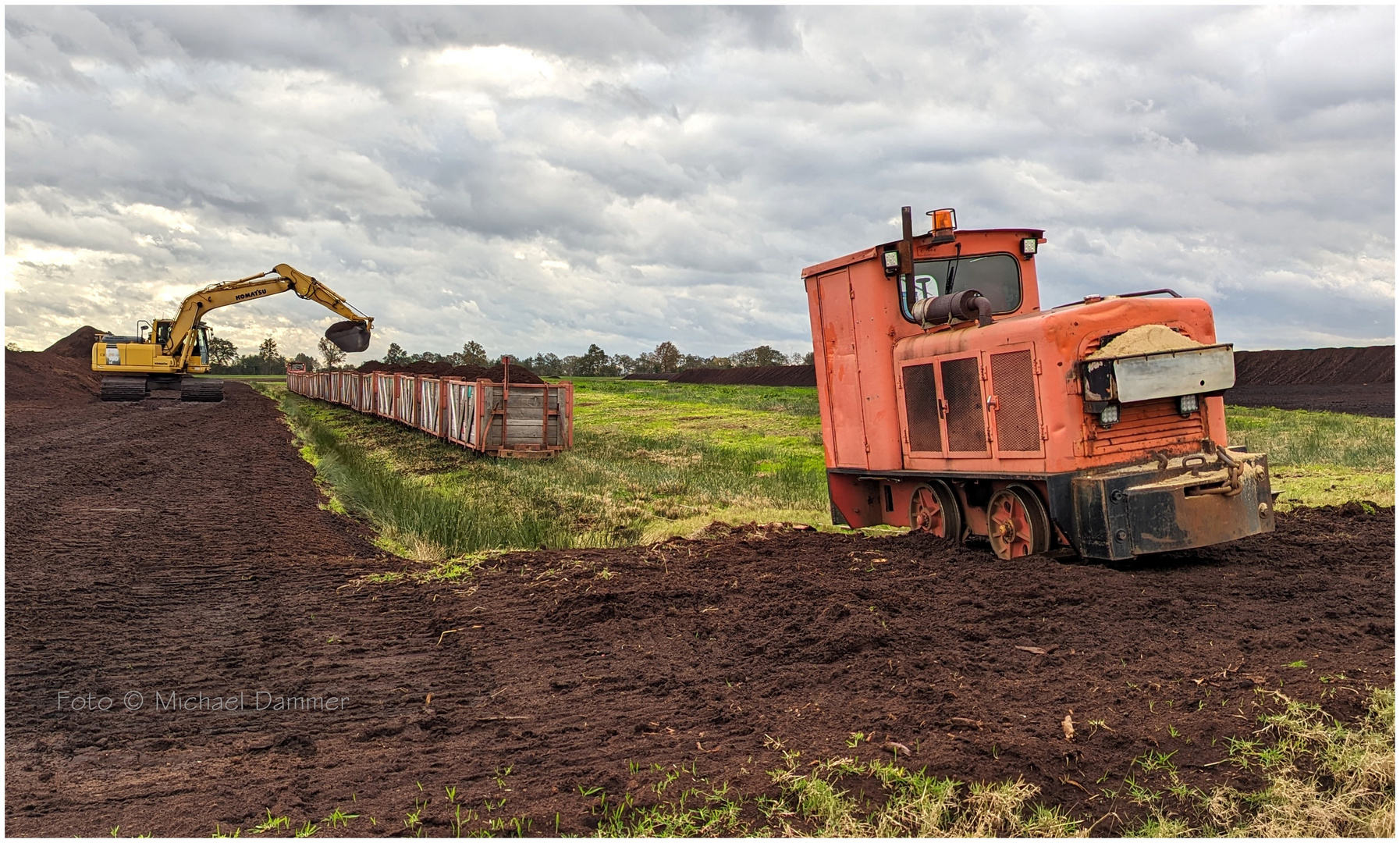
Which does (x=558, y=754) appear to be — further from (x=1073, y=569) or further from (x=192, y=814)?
(x=1073, y=569)

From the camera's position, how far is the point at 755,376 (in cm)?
8669

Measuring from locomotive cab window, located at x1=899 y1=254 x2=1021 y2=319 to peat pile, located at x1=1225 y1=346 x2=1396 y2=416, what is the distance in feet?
113

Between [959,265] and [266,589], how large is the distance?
22.5 ft

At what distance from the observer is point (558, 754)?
459cm

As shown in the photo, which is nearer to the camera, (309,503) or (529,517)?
(529,517)

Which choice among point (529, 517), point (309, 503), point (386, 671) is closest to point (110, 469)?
point (309, 503)

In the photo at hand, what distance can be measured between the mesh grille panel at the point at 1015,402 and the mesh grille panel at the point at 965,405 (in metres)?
0.19

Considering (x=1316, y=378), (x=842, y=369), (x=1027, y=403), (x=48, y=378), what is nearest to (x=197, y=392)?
(x=48, y=378)

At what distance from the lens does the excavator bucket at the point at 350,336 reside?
102 feet

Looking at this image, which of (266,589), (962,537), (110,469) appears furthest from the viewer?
(110,469)

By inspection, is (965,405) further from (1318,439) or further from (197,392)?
(197,392)

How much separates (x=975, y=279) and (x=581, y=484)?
7835mm

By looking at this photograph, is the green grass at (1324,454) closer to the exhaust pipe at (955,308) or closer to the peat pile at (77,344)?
the exhaust pipe at (955,308)

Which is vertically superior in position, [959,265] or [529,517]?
[959,265]
